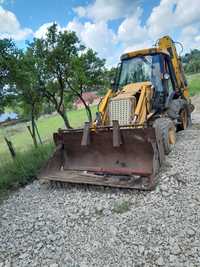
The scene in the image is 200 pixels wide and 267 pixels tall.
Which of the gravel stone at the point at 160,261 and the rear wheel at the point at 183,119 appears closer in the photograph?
the gravel stone at the point at 160,261

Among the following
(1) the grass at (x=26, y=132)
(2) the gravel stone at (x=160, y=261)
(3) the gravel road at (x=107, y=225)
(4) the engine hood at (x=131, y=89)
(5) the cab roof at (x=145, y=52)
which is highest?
(5) the cab roof at (x=145, y=52)

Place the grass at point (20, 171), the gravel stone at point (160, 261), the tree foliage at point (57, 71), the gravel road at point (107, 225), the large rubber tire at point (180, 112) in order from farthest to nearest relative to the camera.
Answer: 1. the tree foliage at point (57, 71)
2. the large rubber tire at point (180, 112)
3. the grass at point (20, 171)
4. the gravel road at point (107, 225)
5. the gravel stone at point (160, 261)

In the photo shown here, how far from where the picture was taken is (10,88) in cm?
792

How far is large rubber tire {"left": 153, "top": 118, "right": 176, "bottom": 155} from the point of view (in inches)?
206

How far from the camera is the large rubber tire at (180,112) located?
21.9ft

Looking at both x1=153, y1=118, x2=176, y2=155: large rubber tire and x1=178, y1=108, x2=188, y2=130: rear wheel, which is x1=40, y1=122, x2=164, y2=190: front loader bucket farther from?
x1=178, y1=108, x2=188, y2=130: rear wheel

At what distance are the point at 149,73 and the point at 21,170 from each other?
12.3 feet

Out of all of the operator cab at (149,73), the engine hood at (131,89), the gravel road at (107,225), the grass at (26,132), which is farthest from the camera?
the grass at (26,132)

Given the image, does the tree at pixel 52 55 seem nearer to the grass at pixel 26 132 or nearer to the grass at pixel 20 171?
the grass at pixel 26 132

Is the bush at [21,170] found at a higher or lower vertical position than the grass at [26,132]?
higher

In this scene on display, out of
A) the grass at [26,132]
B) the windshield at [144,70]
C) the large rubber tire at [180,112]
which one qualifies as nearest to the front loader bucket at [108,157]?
the windshield at [144,70]

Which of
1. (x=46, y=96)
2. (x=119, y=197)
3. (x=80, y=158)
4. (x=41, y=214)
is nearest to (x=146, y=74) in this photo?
(x=80, y=158)

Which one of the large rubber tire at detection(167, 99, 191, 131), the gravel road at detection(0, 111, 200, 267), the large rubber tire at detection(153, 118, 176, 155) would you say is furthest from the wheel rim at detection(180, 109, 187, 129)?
the gravel road at detection(0, 111, 200, 267)

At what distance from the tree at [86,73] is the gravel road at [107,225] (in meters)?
7.21
